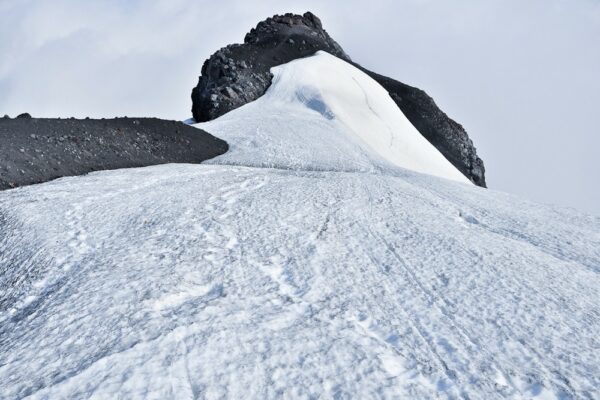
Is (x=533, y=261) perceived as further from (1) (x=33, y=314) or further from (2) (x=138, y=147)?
(2) (x=138, y=147)

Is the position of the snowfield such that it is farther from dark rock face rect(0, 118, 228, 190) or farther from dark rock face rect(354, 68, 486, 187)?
dark rock face rect(354, 68, 486, 187)

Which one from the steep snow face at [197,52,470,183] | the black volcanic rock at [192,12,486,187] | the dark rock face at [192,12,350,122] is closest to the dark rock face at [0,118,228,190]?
the steep snow face at [197,52,470,183]

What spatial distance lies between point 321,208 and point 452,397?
17.0 feet

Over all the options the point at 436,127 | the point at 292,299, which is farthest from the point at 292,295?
the point at 436,127

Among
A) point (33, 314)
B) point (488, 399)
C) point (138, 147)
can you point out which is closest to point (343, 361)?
point (488, 399)

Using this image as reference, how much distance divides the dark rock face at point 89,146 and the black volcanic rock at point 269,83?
10267mm

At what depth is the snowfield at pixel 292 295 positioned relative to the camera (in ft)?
12.7

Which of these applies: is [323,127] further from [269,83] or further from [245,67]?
[245,67]

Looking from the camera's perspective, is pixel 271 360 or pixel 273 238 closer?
pixel 271 360

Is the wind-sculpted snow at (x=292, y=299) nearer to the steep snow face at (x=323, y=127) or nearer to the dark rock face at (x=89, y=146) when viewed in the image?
the dark rock face at (x=89, y=146)

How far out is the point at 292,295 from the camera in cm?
522

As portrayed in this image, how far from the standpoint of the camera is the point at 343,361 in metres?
4.05

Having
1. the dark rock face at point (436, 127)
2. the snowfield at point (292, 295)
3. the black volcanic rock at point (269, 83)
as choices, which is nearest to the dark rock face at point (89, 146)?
the snowfield at point (292, 295)

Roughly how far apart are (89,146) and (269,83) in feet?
54.0
